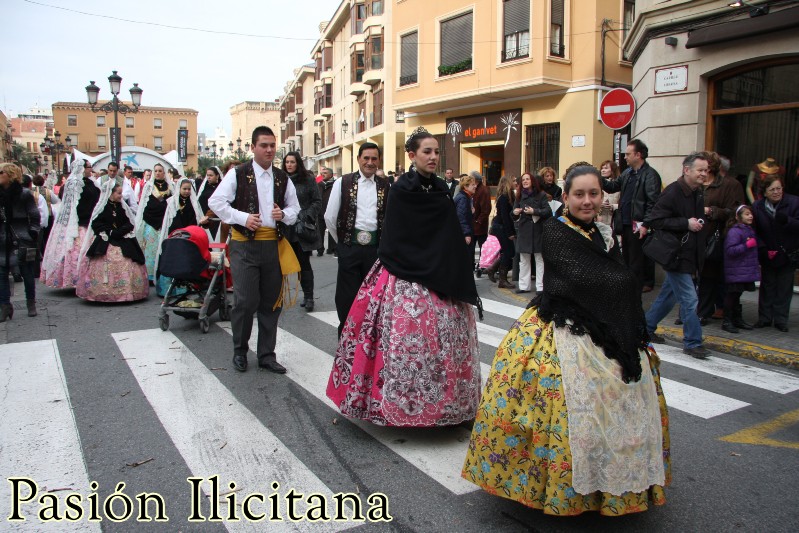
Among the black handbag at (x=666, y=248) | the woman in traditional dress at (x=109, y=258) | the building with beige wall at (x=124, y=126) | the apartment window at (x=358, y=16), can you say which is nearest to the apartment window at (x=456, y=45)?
the woman in traditional dress at (x=109, y=258)

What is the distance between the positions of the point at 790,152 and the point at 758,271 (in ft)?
12.5

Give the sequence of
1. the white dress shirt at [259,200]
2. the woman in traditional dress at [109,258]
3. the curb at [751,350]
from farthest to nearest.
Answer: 1. the woman in traditional dress at [109,258]
2. the curb at [751,350]
3. the white dress shirt at [259,200]

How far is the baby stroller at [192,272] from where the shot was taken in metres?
7.12

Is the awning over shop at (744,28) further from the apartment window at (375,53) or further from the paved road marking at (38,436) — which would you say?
the apartment window at (375,53)

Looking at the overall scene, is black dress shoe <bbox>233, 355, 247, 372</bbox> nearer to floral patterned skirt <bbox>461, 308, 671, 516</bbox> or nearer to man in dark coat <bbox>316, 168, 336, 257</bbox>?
floral patterned skirt <bbox>461, 308, 671, 516</bbox>

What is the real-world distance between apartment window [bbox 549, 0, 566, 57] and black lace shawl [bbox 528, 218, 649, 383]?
687 inches

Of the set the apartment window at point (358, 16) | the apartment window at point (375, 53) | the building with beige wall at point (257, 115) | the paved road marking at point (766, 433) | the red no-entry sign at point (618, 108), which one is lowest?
the paved road marking at point (766, 433)

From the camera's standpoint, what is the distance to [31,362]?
5.86 metres

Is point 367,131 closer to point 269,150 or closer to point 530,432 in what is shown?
point 269,150

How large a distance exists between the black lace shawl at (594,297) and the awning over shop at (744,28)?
26.3 ft

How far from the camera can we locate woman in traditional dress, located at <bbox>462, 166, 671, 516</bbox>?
2783mm

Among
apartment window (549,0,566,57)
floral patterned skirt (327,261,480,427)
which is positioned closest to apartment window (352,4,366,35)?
apartment window (549,0,566,57)

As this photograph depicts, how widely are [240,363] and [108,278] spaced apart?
4235mm

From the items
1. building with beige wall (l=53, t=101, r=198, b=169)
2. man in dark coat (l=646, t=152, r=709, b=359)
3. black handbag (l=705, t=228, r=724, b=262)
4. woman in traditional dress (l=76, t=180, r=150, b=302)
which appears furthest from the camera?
building with beige wall (l=53, t=101, r=198, b=169)
